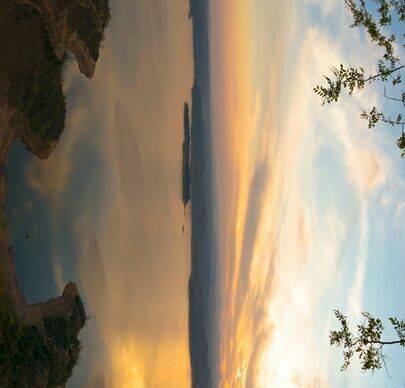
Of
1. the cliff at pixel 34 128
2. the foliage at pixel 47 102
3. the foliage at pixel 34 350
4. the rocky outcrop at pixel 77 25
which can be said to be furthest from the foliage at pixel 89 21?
the foliage at pixel 34 350

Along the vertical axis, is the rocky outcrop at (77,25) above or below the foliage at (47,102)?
above

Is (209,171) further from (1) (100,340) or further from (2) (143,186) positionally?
(1) (100,340)

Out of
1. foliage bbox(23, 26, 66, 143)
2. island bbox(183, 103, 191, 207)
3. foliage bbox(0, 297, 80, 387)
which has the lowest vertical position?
foliage bbox(0, 297, 80, 387)

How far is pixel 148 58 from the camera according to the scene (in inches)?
2013

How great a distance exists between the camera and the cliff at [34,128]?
21.4 m

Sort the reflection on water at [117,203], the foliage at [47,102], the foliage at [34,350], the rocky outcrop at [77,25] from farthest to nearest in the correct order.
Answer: the reflection on water at [117,203], the foliage at [47,102], the rocky outcrop at [77,25], the foliage at [34,350]

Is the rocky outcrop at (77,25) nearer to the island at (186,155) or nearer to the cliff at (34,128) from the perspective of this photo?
the cliff at (34,128)

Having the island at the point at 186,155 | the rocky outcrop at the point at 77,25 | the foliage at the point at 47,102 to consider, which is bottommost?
the foliage at the point at 47,102

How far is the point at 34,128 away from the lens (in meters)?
26.7

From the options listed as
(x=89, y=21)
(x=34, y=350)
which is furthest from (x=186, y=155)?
(x=34, y=350)

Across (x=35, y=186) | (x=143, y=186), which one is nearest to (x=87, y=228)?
(x=35, y=186)

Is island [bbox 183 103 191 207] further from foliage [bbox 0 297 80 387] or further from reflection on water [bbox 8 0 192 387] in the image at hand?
foliage [bbox 0 297 80 387]

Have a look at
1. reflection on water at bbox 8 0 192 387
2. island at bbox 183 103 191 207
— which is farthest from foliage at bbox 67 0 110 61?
island at bbox 183 103 191 207

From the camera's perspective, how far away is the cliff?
70.3ft
